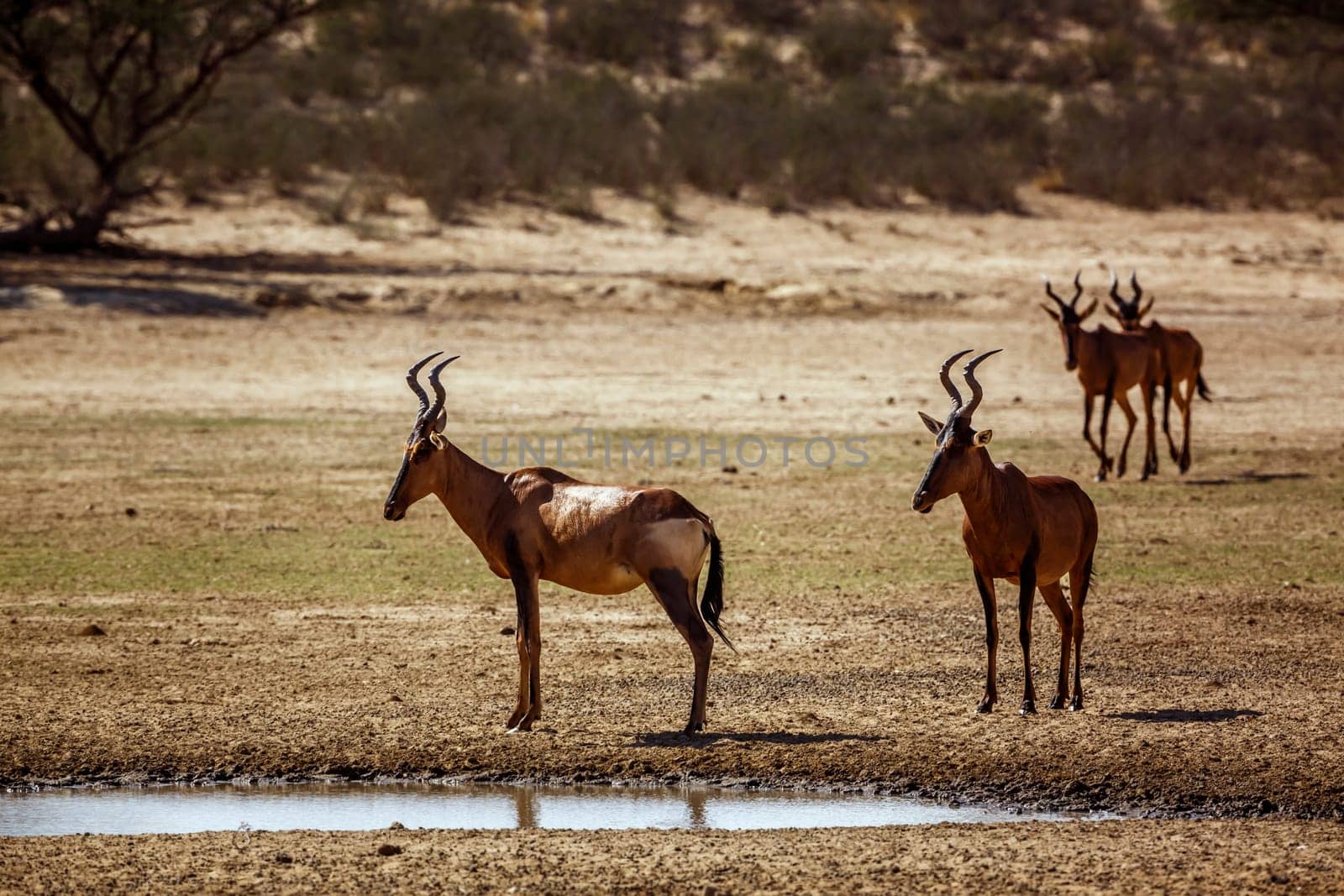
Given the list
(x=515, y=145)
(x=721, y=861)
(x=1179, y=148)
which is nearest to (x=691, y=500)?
(x=721, y=861)

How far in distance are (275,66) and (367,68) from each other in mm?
Answer: 2253

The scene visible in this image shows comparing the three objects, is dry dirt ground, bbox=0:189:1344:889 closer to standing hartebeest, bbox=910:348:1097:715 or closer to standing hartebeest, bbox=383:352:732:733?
standing hartebeest, bbox=910:348:1097:715

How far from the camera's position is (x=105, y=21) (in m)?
30.8

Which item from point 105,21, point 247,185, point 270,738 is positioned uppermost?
point 105,21

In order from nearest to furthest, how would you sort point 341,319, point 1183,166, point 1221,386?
point 1221,386
point 341,319
point 1183,166

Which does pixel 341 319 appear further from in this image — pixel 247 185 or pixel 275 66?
pixel 275 66

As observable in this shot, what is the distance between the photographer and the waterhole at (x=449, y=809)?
8.07 metres

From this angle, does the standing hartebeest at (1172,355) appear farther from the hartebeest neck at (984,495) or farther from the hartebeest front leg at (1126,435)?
the hartebeest neck at (984,495)

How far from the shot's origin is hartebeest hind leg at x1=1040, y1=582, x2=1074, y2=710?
9.41 metres

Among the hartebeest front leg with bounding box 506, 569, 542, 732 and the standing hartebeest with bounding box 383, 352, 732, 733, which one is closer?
the standing hartebeest with bounding box 383, 352, 732, 733

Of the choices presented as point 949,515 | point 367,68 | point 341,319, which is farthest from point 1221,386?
point 367,68

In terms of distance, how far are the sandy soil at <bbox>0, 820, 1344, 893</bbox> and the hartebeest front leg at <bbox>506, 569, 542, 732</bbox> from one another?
146 cm

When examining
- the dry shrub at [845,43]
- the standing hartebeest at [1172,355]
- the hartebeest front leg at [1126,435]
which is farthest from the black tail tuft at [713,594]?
the dry shrub at [845,43]

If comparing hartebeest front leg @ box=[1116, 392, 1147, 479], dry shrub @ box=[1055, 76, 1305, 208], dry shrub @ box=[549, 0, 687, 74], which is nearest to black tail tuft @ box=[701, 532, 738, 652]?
hartebeest front leg @ box=[1116, 392, 1147, 479]
